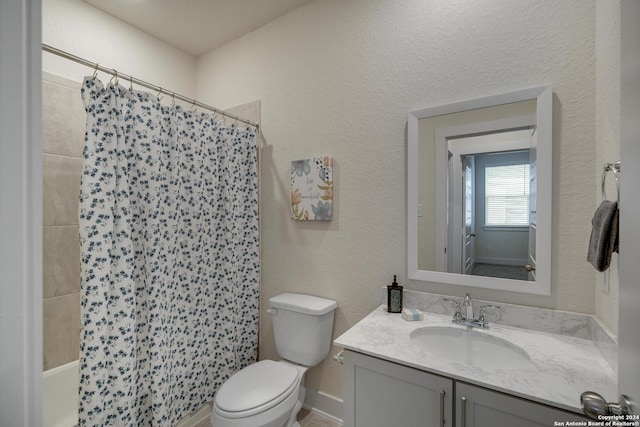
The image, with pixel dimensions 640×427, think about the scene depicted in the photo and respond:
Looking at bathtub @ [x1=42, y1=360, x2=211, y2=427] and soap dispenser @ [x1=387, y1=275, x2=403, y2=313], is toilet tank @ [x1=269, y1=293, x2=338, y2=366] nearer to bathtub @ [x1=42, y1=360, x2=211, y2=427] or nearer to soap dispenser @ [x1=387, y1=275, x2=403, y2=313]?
soap dispenser @ [x1=387, y1=275, x2=403, y2=313]

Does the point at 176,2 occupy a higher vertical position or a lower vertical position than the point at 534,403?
higher

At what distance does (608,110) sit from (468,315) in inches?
40.0

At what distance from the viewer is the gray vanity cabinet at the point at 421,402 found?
2.99 feet

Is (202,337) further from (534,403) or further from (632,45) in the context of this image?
(632,45)

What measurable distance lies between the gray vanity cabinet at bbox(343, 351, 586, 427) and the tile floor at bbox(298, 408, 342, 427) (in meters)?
0.78

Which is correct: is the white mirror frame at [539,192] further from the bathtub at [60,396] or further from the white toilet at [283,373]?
the bathtub at [60,396]

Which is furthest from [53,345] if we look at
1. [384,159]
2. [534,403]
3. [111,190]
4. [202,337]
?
[534,403]

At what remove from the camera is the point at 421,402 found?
1082mm

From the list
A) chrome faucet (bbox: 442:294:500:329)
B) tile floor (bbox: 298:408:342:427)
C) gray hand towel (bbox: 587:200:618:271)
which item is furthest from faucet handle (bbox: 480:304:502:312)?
tile floor (bbox: 298:408:342:427)

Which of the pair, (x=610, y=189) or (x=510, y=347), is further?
(x=510, y=347)

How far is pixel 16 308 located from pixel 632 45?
1.36 metres

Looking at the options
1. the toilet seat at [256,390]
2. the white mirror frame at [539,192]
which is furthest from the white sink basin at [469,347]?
the toilet seat at [256,390]

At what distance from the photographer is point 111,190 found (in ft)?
4.59

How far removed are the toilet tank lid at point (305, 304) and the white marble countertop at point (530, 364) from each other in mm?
394
